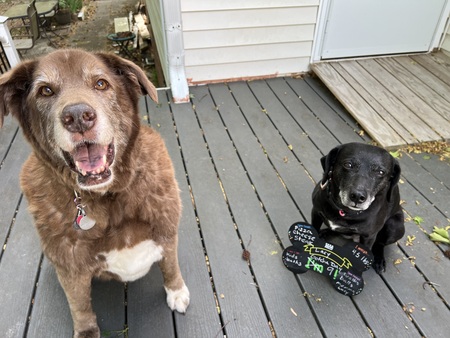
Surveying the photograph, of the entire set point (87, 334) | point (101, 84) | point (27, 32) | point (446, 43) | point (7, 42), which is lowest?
point (27, 32)

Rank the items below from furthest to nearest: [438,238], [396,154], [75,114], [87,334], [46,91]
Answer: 1. [396,154]
2. [438,238]
3. [87,334]
4. [46,91]
5. [75,114]

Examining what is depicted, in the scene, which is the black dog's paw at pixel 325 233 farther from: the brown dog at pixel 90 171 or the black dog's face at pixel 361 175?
the brown dog at pixel 90 171

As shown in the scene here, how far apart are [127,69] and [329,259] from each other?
150 cm

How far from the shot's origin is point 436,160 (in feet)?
9.59

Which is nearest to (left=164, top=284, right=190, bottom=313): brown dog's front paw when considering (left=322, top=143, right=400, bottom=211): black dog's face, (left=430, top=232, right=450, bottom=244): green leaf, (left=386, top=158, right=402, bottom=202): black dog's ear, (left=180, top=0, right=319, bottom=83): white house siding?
(left=322, top=143, right=400, bottom=211): black dog's face

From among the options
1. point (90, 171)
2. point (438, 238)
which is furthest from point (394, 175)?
point (90, 171)

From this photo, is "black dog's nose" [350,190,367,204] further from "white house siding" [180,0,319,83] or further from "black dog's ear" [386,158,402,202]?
"white house siding" [180,0,319,83]

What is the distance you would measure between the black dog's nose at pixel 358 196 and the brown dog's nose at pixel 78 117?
1.29 m

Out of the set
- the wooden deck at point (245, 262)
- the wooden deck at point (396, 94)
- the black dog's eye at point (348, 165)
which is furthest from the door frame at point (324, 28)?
the black dog's eye at point (348, 165)

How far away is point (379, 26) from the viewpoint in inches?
158

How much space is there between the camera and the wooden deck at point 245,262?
5.90 feet

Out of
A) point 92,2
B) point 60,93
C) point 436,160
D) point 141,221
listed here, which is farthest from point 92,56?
point 92,2

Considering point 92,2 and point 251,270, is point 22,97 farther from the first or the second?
point 92,2

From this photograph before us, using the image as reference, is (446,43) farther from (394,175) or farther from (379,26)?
(394,175)
